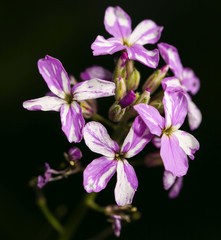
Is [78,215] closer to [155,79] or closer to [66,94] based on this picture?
[66,94]

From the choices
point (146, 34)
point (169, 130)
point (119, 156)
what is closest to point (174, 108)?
point (169, 130)

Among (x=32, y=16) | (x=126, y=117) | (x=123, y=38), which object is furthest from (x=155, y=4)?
(x=126, y=117)

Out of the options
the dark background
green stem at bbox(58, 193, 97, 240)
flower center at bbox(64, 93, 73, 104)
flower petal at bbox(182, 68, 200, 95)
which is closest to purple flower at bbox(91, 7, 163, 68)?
flower center at bbox(64, 93, 73, 104)

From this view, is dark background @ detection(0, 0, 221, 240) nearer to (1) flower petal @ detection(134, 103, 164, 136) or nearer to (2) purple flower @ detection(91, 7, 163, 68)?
(2) purple flower @ detection(91, 7, 163, 68)

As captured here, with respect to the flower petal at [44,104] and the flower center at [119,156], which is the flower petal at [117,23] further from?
the flower center at [119,156]

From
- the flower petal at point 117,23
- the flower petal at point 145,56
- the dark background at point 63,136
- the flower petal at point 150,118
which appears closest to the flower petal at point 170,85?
the flower petal at point 145,56

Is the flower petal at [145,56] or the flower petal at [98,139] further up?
the flower petal at [145,56]
